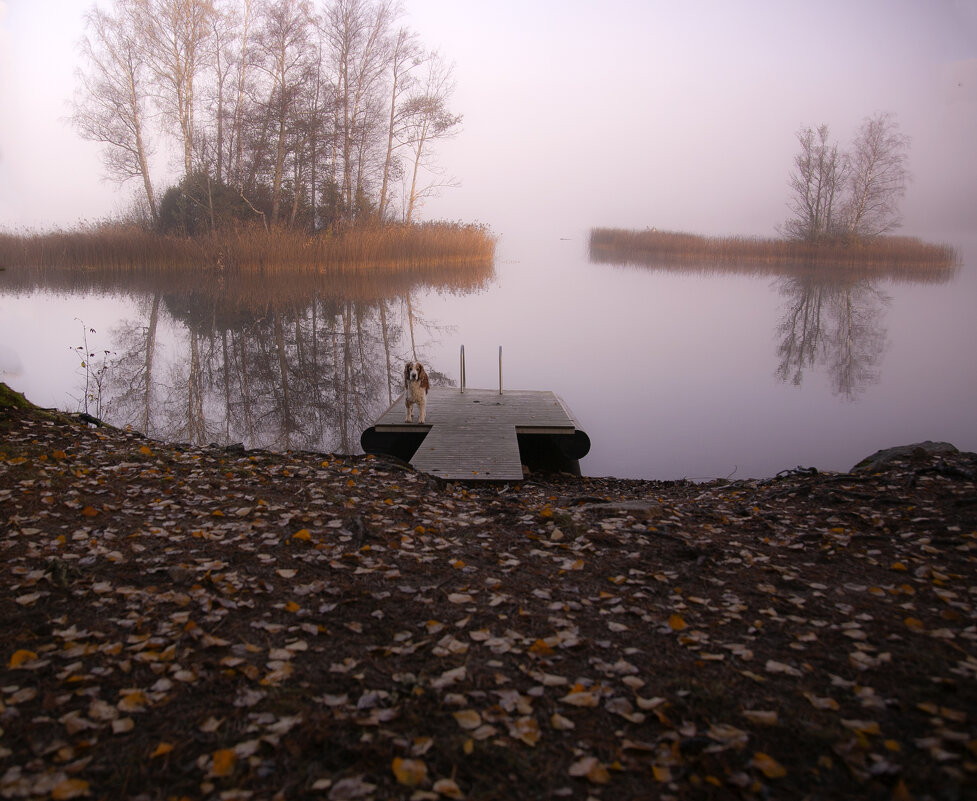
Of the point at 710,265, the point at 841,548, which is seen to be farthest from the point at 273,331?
the point at 710,265

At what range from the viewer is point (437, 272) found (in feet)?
105

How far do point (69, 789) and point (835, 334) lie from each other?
20343 millimetres

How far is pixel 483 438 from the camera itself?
8.69 meters

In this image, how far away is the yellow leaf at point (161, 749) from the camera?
2.66 metres


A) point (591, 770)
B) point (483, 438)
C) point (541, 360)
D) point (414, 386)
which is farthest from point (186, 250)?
point (591, 770)

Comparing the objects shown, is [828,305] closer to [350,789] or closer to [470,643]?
[470,643]

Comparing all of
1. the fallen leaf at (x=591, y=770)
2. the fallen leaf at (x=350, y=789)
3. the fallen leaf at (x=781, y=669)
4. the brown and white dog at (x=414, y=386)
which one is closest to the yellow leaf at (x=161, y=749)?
the fallen leaf at (x=350, y=789)

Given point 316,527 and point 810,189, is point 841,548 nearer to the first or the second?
point 316,527

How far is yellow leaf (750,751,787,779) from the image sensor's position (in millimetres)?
2557

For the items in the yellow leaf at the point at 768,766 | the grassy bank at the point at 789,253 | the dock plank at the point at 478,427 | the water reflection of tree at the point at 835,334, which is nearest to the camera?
the yellow leaf at the point at 768,766

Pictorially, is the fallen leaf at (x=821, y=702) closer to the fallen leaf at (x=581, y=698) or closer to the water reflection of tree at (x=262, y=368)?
the fallen leaf at (x=581, y=698)

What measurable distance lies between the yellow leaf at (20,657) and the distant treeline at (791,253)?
40.0 meters

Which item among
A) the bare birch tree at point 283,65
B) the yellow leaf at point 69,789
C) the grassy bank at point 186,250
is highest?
the bare birch tree at point 283,65

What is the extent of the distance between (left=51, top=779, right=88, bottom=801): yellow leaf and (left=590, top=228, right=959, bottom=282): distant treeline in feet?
132
